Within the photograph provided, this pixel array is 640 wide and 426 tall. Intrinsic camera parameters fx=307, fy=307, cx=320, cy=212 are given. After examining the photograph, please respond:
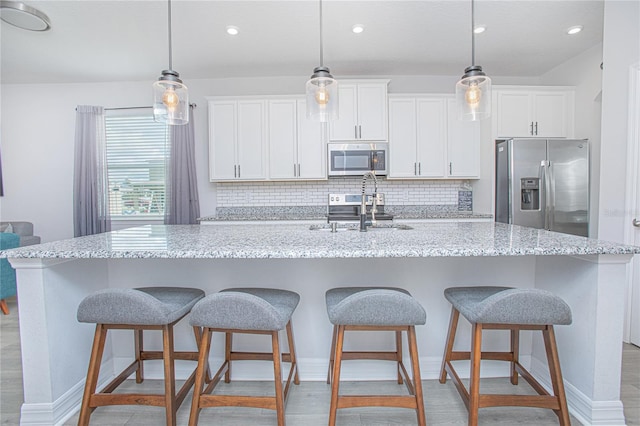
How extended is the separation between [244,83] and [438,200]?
2954mm

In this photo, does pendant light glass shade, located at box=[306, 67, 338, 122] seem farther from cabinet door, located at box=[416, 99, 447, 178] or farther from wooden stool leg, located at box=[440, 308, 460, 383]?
cabinet door, located at box=[416, 99, 447, 178]

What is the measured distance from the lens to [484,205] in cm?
385

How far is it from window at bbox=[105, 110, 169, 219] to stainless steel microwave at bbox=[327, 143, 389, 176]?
230 cm

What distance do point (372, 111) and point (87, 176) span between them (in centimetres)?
370

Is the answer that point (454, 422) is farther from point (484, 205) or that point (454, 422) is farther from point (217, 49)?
point (217, 49)

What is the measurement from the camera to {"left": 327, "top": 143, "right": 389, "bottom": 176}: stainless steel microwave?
362 cm

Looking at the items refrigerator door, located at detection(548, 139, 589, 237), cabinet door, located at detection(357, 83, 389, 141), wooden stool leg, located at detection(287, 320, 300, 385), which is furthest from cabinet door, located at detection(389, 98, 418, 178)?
wooden stool leg, located at detection(287, 320, 300, 385)

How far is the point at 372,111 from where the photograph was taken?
11.9ft

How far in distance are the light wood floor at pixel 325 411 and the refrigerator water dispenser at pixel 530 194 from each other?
5.70ft

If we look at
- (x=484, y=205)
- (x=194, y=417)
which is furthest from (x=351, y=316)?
(x=484, y=205)

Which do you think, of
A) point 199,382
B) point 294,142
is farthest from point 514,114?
point 199,382

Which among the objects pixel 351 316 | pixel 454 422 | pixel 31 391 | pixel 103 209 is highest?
pixel 103 209

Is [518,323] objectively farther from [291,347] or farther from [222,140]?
[222,140]

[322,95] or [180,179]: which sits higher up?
[322,95]
